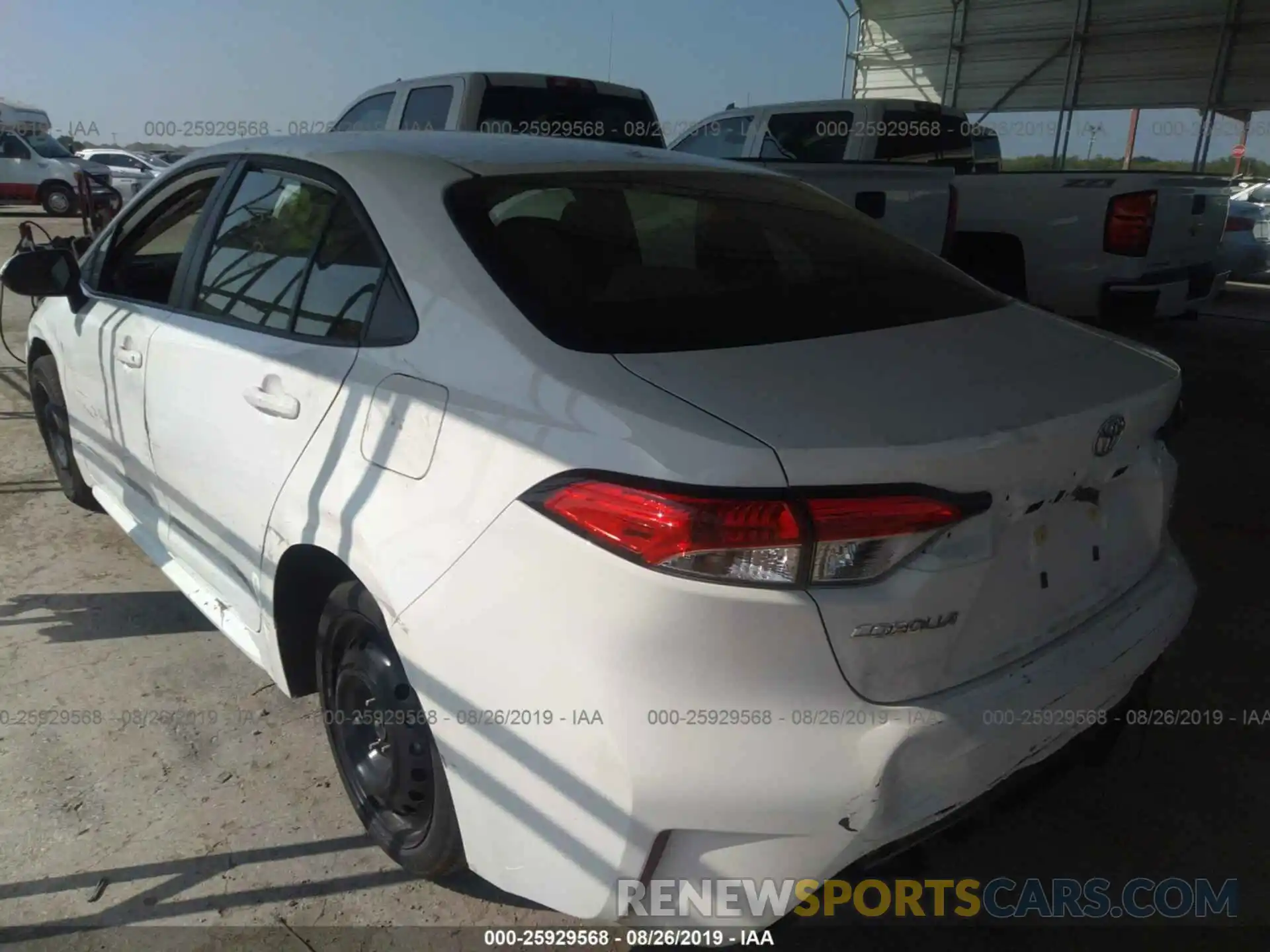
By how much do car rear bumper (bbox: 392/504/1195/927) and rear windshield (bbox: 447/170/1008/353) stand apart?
0.49 meters

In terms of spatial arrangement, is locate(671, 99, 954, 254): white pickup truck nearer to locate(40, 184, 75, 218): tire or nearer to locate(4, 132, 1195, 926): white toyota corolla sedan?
locate(4, 132, 1195, 926): white toyota corolla sedan

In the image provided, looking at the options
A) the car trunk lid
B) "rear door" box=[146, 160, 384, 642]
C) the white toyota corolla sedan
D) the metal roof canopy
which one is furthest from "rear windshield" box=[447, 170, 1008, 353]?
the metal roof canopy

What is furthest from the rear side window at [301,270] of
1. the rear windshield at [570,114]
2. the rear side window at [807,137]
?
the rear side window at [807,137]

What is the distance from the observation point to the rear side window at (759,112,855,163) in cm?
795

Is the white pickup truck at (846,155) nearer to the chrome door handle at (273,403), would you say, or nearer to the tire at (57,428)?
the tire at (57,428)

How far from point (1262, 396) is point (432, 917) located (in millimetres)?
6995

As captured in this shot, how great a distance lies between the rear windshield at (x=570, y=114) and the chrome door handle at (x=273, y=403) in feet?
14.7

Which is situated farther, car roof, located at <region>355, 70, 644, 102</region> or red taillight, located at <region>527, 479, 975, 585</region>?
car roof, located at <region>355, 70, 644, 102</region>

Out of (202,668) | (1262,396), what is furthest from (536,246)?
(1262,396)

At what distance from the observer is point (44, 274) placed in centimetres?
326

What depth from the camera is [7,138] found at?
20.8m

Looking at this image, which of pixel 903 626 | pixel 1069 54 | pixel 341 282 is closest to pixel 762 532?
pixel 903 626

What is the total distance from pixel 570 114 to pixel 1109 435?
5914mm

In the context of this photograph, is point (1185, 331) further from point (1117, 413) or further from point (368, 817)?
point (368, 817)
